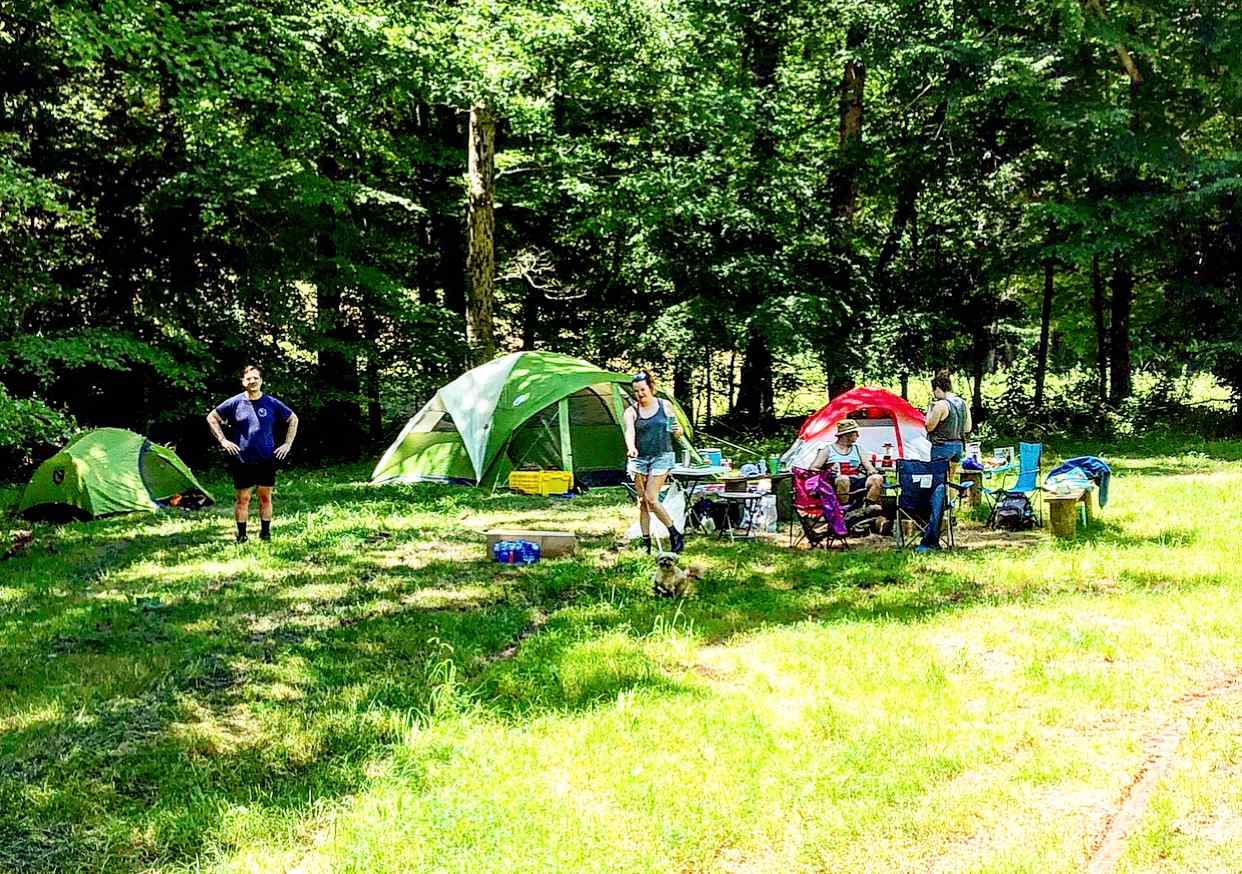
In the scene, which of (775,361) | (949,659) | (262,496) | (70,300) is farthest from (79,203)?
(949,659)

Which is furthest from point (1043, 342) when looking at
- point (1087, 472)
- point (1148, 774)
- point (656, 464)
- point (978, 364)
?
point (1148, 774)

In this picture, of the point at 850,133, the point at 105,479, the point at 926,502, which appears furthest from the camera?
the point at 850,133

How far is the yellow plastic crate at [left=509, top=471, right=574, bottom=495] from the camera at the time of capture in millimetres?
13062

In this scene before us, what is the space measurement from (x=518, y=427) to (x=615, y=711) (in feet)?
28.8

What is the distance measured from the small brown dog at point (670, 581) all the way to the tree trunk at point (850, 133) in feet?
42.9

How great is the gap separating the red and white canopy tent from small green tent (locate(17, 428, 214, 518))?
740 centimetres

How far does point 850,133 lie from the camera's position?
1905 cm

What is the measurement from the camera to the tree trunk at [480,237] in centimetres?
1583

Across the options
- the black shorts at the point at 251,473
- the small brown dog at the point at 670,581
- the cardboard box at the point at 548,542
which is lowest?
Result: the small brown dog at the point at 670,581

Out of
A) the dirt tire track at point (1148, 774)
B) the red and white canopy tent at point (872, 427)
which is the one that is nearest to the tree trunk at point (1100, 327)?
the red and white canopy tent at point (872, 427)

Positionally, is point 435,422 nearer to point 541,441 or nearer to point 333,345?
point 541,441

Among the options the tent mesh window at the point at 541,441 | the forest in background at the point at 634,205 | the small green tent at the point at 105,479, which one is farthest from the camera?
the forest in background at the point at 634,205

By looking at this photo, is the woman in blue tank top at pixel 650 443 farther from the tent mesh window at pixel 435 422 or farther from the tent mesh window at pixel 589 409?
the tent mesh window at pixel 435 422

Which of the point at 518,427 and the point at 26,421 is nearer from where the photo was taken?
the point at 26,421
